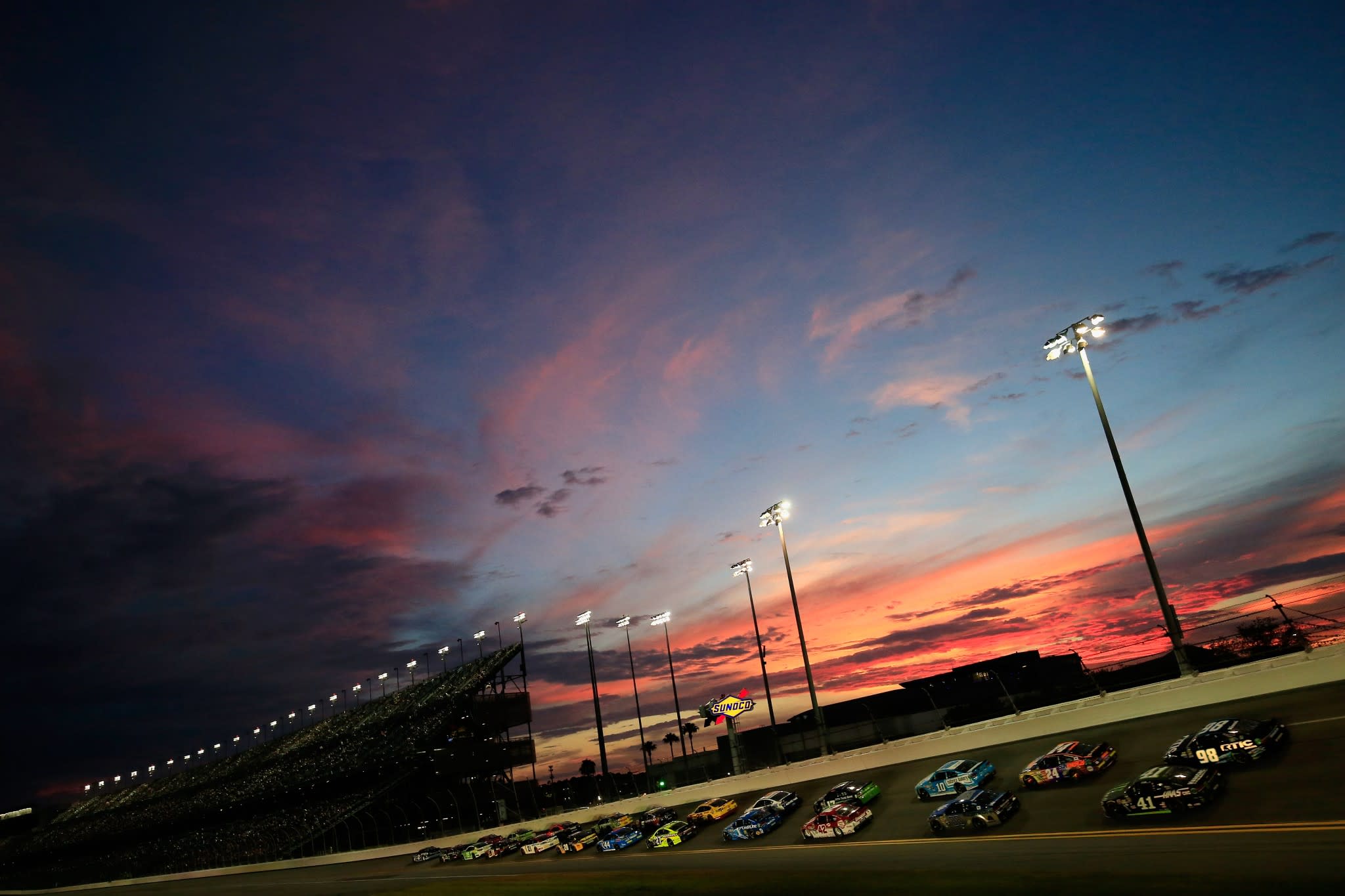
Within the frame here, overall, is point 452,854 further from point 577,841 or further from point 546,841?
point 577,841

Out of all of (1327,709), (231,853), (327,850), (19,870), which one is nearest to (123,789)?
(19,870)

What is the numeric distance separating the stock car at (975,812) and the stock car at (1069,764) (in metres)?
1.41

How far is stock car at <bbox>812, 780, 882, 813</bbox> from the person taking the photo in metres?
32.2

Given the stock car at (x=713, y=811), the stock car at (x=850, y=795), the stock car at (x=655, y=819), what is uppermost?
the stock car at (x=850, y=795)

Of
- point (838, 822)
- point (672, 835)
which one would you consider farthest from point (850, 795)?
point (672, 835)

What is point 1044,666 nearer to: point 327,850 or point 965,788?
point 965,788

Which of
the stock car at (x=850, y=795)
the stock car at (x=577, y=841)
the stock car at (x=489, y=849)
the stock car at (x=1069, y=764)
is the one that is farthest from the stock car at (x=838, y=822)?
the stock car at (x=489, y=849)

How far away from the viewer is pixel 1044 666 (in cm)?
10169

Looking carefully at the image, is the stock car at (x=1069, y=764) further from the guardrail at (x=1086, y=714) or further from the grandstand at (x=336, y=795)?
the grandstand at (x=336, y=795)

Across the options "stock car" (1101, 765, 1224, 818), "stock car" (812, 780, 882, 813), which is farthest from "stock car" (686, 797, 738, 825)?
"stock car" (1101, 765, 1224, 818)

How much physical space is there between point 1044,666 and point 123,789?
668 ft

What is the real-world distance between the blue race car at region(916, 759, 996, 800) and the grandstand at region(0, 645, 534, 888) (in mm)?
50264

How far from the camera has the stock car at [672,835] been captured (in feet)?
127

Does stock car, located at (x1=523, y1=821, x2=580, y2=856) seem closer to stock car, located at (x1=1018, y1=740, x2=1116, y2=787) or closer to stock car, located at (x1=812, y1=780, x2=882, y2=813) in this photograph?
stock car, located at (x1=812, y1=780, x2=882, y2=813)
